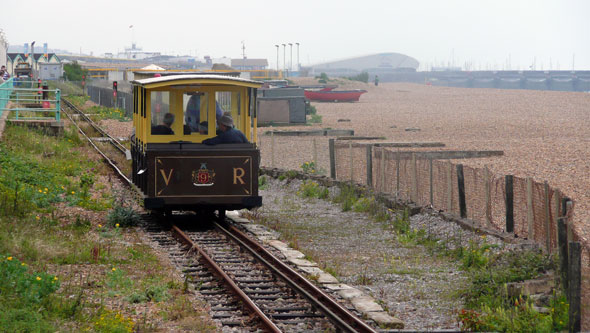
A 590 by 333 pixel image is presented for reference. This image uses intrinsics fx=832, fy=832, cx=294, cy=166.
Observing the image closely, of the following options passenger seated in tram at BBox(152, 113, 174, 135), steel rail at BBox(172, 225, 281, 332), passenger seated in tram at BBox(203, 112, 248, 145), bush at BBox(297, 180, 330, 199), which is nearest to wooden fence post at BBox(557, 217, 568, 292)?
steel rail at BBox(172, 225, 281, 332)

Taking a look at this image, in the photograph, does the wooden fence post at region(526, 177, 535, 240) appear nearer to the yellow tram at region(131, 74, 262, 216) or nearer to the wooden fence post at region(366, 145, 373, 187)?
the yellow tram at region(131, 74, 262, 216)

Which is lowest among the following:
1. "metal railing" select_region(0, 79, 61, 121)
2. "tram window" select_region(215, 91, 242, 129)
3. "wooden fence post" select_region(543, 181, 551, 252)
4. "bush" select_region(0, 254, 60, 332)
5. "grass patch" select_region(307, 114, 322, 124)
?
"grass patch" select_region(307, 114, 322, 124)

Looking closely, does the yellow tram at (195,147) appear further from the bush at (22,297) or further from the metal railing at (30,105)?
the metal railing at (30,105)

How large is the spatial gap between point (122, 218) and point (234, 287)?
5727 millimetres

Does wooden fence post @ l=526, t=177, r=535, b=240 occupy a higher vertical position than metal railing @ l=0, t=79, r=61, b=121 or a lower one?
lower

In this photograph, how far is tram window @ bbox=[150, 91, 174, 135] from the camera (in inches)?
582

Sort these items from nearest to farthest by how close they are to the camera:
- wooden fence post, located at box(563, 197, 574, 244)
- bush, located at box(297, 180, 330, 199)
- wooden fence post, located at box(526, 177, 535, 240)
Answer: wooden fence post, located at box(563, 197, 574, 244), wooden fence post, located at box(526, 177, 535, 240), bush, located at box(297, 180, 330, 199)

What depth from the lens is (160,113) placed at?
1485 cm

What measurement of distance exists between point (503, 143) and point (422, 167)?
2009 centimetres

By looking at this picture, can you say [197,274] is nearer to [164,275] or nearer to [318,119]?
[164,275]

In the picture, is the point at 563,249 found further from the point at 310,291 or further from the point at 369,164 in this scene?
the point at 369,164

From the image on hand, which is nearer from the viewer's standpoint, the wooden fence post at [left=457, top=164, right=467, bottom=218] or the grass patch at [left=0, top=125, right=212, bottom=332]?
the grass patch at [left=0, top=125, right=212, bottom=332]

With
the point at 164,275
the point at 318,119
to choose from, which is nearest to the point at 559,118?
the point at 318,119

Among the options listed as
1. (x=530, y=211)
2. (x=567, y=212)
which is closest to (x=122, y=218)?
(x=530, y=211)
